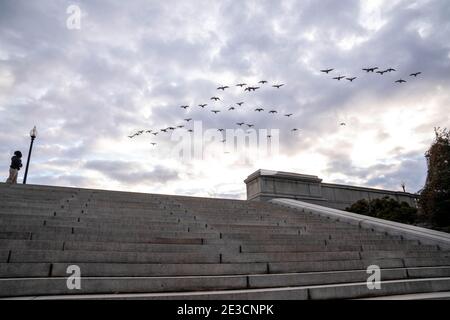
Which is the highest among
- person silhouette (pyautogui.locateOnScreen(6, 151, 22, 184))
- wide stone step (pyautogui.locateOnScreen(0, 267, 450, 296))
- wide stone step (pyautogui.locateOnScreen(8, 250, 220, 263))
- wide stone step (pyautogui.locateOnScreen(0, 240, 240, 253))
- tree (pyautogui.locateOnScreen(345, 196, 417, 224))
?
person silhouette (pyautogui.locateOnScreen(6, 151, 22, 184))

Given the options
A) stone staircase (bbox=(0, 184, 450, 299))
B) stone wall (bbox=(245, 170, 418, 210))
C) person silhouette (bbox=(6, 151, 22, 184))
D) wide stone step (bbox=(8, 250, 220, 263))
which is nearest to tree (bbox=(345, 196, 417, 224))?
stone wall (bbox=(245, 170, 418, 210))

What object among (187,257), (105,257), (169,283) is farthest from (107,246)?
(169,283)

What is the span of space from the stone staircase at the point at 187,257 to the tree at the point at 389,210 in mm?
5259

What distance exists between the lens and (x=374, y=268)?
19.0 feet

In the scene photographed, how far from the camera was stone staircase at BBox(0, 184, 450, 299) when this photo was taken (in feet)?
13.1

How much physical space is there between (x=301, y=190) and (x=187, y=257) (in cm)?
1356

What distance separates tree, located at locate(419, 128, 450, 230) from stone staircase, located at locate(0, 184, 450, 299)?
4.11m

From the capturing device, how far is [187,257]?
202 inches

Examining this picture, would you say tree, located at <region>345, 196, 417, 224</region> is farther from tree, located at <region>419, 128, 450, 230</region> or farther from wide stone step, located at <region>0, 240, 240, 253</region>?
wide stone step, located at <region>0, 240, 240, 253</region>

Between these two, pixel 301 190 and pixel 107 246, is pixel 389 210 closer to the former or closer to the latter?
pixel 301 190

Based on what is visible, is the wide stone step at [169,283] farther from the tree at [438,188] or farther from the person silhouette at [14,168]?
the person silhouette at [14,168]

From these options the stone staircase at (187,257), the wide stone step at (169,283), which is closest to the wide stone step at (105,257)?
the stone staircase at (187,257)
